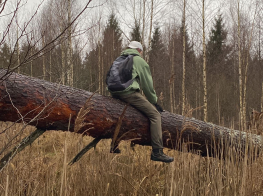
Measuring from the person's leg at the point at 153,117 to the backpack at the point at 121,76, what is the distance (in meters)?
0.15

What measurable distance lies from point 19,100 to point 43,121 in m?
0.32

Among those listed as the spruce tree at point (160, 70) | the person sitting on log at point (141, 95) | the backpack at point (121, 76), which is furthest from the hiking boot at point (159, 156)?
the spruce tree at point (160, 70)

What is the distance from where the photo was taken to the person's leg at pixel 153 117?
2734 mm

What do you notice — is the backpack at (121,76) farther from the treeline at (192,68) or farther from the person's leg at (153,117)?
the treeline at (192,68)

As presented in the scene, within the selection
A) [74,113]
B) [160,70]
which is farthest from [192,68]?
[74,113]

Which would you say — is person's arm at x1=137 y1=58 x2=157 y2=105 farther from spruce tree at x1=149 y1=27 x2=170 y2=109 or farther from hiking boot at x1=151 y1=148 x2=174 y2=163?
spruce tree at x1=149 y1=27 x2=170 y2=109

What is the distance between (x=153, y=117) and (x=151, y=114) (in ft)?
0.14

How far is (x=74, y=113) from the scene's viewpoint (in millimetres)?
2414

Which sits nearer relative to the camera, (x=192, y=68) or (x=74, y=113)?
(x=74, y=113)

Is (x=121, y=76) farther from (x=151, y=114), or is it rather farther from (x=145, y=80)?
(x=151, y=114)

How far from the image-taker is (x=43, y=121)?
2.31 metres

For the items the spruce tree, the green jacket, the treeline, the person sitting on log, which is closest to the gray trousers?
the person sitting on log

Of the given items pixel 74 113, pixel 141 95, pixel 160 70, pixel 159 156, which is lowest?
pixel 159 156

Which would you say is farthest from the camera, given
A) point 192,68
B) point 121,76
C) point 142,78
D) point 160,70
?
point 160,70
